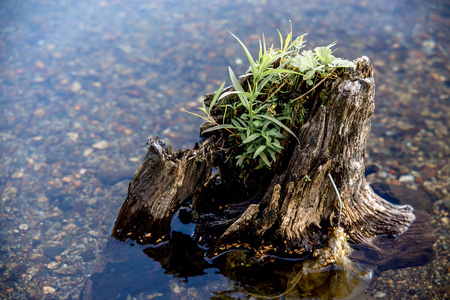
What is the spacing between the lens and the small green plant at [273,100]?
3432 mm

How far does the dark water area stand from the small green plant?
180cm

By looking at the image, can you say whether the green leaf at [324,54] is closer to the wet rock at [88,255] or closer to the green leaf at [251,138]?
the green leaf at [251,138]

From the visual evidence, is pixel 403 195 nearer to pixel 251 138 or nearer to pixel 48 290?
pixel 251 138

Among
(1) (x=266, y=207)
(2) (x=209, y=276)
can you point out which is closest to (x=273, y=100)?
(1) (x=266, y=207)

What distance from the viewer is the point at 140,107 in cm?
747

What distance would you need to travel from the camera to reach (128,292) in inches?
164

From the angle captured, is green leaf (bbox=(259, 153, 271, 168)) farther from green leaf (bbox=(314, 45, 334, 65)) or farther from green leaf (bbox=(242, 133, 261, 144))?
green leaf (bbox=(314, 45, 334, 65))

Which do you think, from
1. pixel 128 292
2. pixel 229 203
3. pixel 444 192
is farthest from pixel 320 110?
pixel 444 192

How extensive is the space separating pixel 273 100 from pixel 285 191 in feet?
3.39

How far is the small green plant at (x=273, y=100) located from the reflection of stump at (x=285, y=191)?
18 centimetres

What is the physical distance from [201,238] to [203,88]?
4221 millimetres

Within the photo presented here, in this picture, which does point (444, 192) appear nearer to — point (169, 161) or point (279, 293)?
point (279, 293)

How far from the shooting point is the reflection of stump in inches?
143

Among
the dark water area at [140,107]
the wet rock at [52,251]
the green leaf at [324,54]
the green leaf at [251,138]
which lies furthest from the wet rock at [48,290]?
the green leaf at [324,54]
